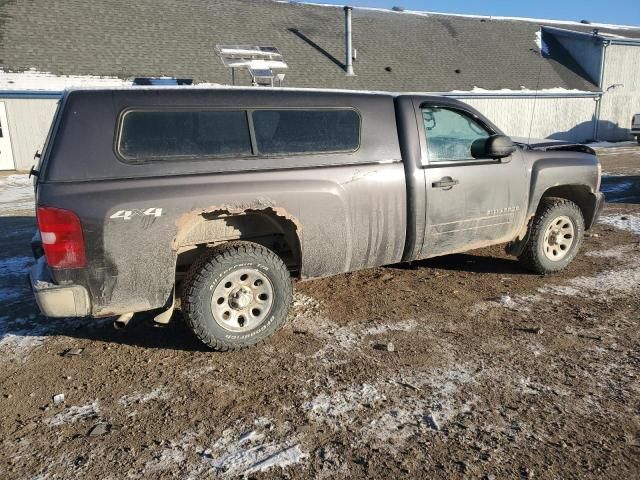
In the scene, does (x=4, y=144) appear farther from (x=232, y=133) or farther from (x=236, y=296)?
(x=236, y=296)

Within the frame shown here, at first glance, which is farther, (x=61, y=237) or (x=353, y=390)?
(x=353, y=390)

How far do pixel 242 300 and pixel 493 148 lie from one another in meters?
2.74

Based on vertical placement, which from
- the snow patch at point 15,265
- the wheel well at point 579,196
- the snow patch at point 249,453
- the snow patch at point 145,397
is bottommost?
the snow patch at point 249,453

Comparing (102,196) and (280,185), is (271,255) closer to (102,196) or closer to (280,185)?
(280,185)

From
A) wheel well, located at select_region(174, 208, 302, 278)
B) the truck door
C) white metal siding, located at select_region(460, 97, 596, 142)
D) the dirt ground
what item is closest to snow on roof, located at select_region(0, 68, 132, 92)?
the dirt ground

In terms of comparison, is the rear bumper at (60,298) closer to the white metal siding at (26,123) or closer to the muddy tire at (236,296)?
the muddy tire at (236,296)

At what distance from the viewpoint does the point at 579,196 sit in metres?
5.76

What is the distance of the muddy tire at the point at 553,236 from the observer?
5.30m

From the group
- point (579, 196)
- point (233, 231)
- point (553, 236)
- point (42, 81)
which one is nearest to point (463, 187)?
point (553, 236)

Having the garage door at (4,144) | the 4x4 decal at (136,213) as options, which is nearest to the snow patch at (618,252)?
the 4x4 decal at (136,213)

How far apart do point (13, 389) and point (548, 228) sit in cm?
511

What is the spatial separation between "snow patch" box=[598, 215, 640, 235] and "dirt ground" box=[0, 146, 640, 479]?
2.63 metres

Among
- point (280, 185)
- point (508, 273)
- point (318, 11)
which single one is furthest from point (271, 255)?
point (318, 11)

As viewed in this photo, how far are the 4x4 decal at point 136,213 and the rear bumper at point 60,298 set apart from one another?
0.55 m
